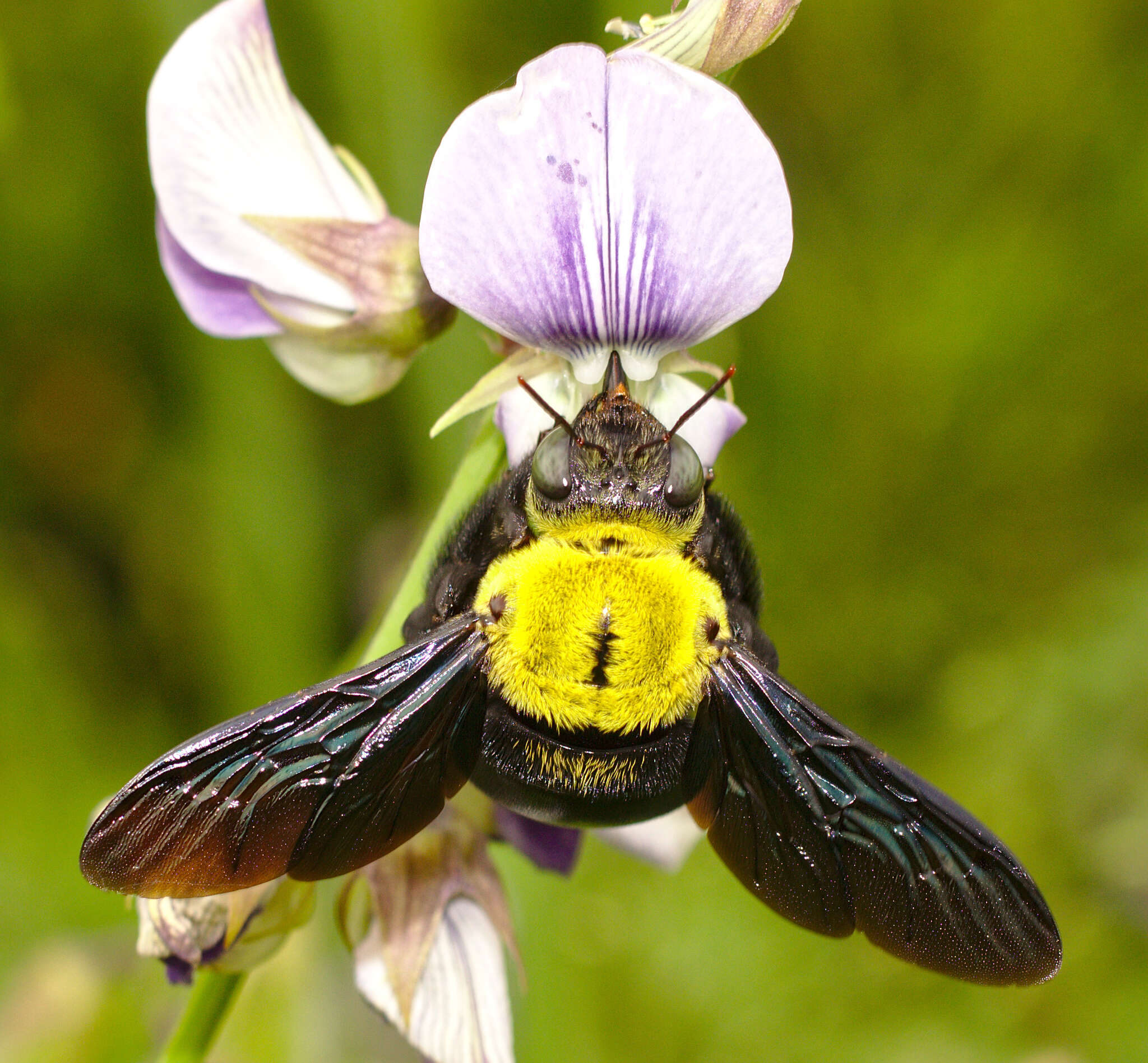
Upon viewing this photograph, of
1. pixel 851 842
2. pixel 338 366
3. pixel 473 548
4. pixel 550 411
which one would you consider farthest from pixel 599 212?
pixel 851 842

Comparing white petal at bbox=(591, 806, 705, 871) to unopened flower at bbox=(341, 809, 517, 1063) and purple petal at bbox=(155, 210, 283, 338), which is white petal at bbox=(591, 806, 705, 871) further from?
purple petal at bbox=(155, 210, 283, 338)

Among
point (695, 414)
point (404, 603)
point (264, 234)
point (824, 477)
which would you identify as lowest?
point (824, 477)

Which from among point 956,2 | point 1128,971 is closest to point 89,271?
point 956,2

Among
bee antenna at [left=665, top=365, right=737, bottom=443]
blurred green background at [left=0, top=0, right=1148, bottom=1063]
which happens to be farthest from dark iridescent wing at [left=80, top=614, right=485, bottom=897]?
blurred green background at [left=0, top=0, right=1148, bottom=1063]

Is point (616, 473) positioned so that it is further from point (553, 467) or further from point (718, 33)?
point (718, 33)

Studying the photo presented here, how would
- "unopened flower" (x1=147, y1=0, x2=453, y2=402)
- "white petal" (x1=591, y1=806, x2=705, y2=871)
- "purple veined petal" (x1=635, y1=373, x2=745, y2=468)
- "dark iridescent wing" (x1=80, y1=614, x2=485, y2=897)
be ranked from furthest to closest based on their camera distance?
"white petal" (x1=591, y1=806, x2=705, y2=871)
"unopened flower" (x1=147, y1=0, x2=453, y2=402)
"purple veined petal" (x1=635, y1=373, x2=745, y2=468)
"dark iridescent wing" (x1=80, y1=614, x2=485, y2=897)

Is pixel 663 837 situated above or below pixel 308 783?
below

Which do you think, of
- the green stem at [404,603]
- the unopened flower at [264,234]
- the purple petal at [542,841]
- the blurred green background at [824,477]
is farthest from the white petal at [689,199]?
the blurred green background at [824,477]

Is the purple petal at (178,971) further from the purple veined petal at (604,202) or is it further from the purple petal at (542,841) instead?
the purple veined petal at (604,202)
